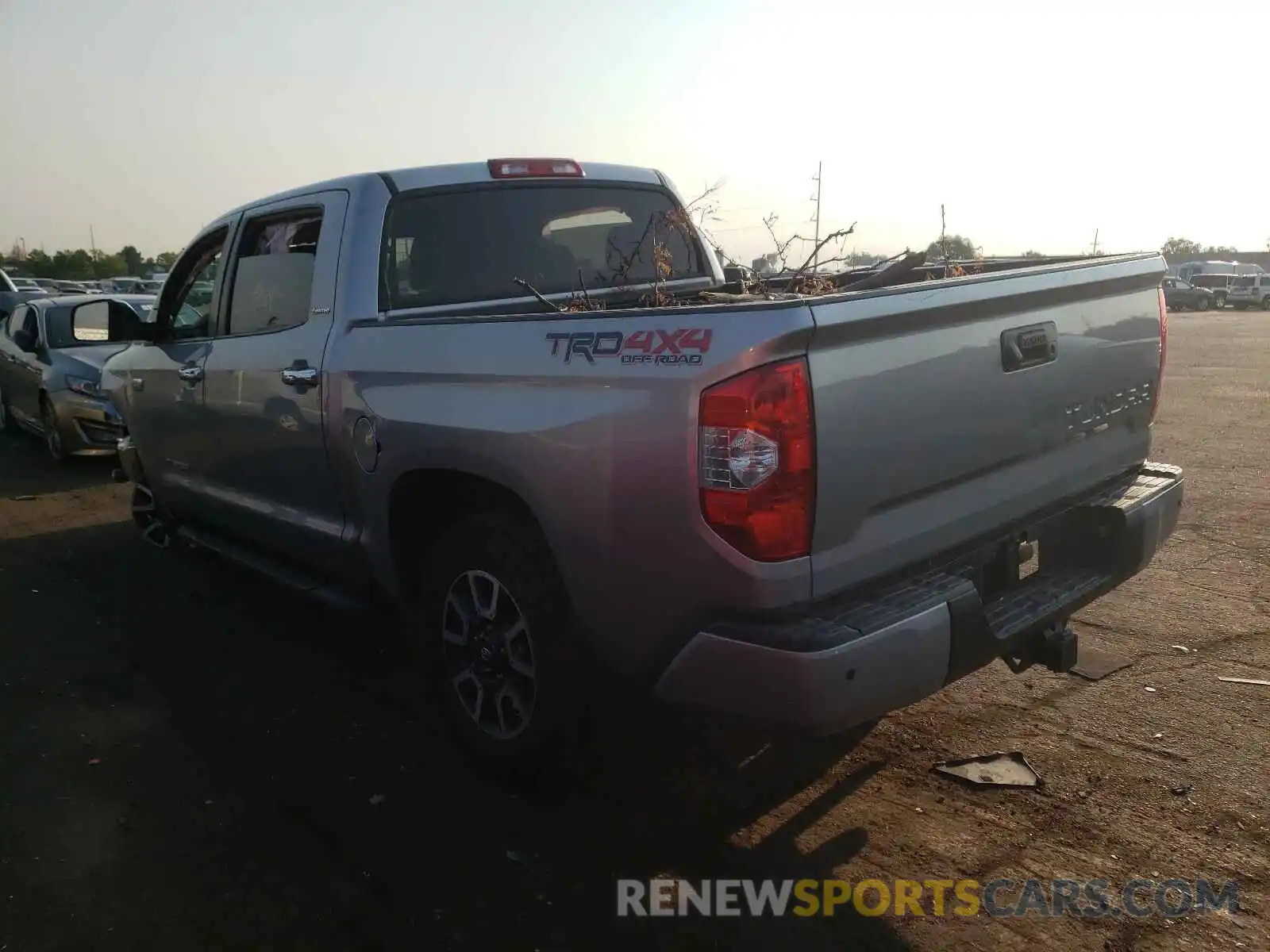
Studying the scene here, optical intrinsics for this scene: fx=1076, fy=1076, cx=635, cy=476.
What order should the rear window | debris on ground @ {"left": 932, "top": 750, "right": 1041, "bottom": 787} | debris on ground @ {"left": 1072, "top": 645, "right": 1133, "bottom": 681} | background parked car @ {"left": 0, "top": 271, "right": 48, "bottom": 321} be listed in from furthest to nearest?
1. background parked car @ {"left": 0, "top": 271, "right": 48, "bottom": 321}
2. debris on ground @ {"left": 1072, "top": 645, "right": 1133, "bottom": 681}
3. the rear window
4. debris on ground @ {"left": 932, "top": 750, "right": 1041, "bottom": 787}

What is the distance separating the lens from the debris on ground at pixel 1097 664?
439cm

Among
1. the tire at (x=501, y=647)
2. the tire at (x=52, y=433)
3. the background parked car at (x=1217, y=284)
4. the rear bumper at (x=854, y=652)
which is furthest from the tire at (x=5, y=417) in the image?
the background parked car at (x=1217, y=284)

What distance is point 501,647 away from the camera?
3.44 meters

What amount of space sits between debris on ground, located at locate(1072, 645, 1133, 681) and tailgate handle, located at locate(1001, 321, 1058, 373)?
1.66 m

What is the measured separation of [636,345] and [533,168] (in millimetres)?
2218

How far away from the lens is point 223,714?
170 inches

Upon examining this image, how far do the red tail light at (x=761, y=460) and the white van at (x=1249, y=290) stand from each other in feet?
186

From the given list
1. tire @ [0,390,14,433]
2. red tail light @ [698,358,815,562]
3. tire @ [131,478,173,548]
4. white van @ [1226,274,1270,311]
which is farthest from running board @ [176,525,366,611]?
white van @ [1226,274,1270,311]

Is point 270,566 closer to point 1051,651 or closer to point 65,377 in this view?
point 1051,651

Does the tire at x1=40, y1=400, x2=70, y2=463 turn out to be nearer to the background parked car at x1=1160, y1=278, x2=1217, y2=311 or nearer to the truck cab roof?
the truck cab roof

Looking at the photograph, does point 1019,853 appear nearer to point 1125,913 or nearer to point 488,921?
point 1125,913

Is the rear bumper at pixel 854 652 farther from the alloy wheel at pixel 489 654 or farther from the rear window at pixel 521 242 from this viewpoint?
the rear window at pixel 521 242

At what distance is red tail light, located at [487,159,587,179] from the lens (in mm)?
4586

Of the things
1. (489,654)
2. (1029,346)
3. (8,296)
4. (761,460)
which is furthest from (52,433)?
(8,296)
